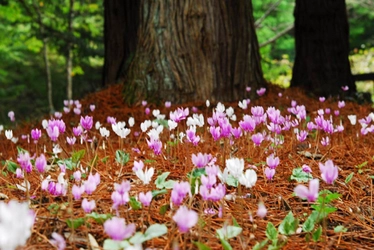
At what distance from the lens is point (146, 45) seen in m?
5.00

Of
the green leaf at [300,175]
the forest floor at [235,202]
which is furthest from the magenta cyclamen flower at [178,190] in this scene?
the green leaf at [300,175]

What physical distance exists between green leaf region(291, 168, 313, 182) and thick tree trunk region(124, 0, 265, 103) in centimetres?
256

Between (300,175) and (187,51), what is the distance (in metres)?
2.77

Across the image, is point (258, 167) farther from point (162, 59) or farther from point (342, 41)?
point (342, 41)

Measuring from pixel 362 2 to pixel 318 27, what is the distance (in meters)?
8.40

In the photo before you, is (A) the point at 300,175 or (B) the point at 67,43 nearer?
(A) the point at 300,175

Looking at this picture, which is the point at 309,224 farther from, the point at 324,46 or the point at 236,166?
the point at 324,46

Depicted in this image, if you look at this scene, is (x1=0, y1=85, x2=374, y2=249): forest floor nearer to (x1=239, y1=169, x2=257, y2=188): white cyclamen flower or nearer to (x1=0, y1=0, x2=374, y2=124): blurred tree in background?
(x1=239, y1=169, x2=257, y2=188): white cyclamen flower

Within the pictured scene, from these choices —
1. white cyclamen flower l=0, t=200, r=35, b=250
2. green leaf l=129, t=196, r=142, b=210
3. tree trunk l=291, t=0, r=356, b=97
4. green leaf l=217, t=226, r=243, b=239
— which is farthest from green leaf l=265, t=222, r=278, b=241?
tree trunk l=291, t=0, r=356, b=97

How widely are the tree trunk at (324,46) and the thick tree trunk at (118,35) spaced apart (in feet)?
8.33

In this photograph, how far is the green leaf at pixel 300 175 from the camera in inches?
91.1

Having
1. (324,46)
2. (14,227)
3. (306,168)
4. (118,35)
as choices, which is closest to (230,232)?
(14,227)

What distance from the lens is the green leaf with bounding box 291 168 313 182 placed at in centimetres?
231

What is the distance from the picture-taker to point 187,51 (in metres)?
4.84
